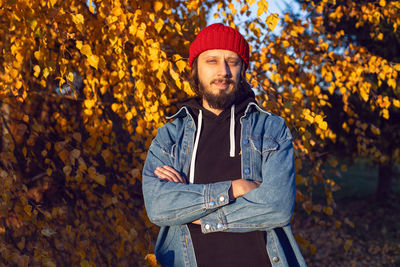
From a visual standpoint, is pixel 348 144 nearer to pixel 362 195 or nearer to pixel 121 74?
pixel 362 195

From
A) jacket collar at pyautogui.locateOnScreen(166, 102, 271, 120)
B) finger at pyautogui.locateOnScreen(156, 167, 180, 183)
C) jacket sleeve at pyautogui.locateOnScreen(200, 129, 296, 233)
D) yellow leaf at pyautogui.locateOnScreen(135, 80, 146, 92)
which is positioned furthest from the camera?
yellow leaf at pyautogui.locateOnScreen(135, 80, 146, 92)

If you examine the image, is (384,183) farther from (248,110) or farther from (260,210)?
(260,210)

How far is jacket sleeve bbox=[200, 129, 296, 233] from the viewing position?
189 cm

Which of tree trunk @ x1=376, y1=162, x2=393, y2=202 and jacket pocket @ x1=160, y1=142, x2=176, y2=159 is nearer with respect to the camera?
jacket pocket @ x1=160, y1=142, x2=176, y2=159

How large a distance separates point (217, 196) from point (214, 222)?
0.13m

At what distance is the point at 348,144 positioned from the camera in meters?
8.72

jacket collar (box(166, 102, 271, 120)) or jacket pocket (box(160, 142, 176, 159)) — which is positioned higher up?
jacket collar (box(166, 102, 271, 120))

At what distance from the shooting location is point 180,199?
1946mm

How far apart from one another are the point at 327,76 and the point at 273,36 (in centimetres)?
83

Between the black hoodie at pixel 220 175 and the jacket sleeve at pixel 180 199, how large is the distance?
113mm

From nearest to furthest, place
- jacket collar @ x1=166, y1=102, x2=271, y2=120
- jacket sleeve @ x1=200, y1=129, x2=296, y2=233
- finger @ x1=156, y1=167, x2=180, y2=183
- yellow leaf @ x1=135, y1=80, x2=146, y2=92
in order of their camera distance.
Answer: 1. jacket sleeve @ x1=200, y1=129, x2=296, y2=233
2. finger @ x1=156, y1=167, x2=180, y2=183
3. jacket collar @ x1=166, y1=102, x2=271, y2=120
4. yellow leaf @ x1=135, y1=80, x2=146, y2=92

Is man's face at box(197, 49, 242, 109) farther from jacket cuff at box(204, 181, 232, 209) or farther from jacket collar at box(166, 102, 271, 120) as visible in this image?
jacket cuff at box(204, 181, 232, 209)

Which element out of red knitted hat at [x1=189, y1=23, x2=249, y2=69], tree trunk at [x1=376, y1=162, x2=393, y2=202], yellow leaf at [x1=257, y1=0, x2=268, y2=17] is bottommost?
tree trunk at [x1=376, y1=162, x2=393, y2=202]

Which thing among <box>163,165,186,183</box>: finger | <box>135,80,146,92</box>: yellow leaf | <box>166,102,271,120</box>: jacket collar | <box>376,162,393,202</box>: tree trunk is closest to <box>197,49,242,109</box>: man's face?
<box>166,102,271,120</box>: jacket collar
